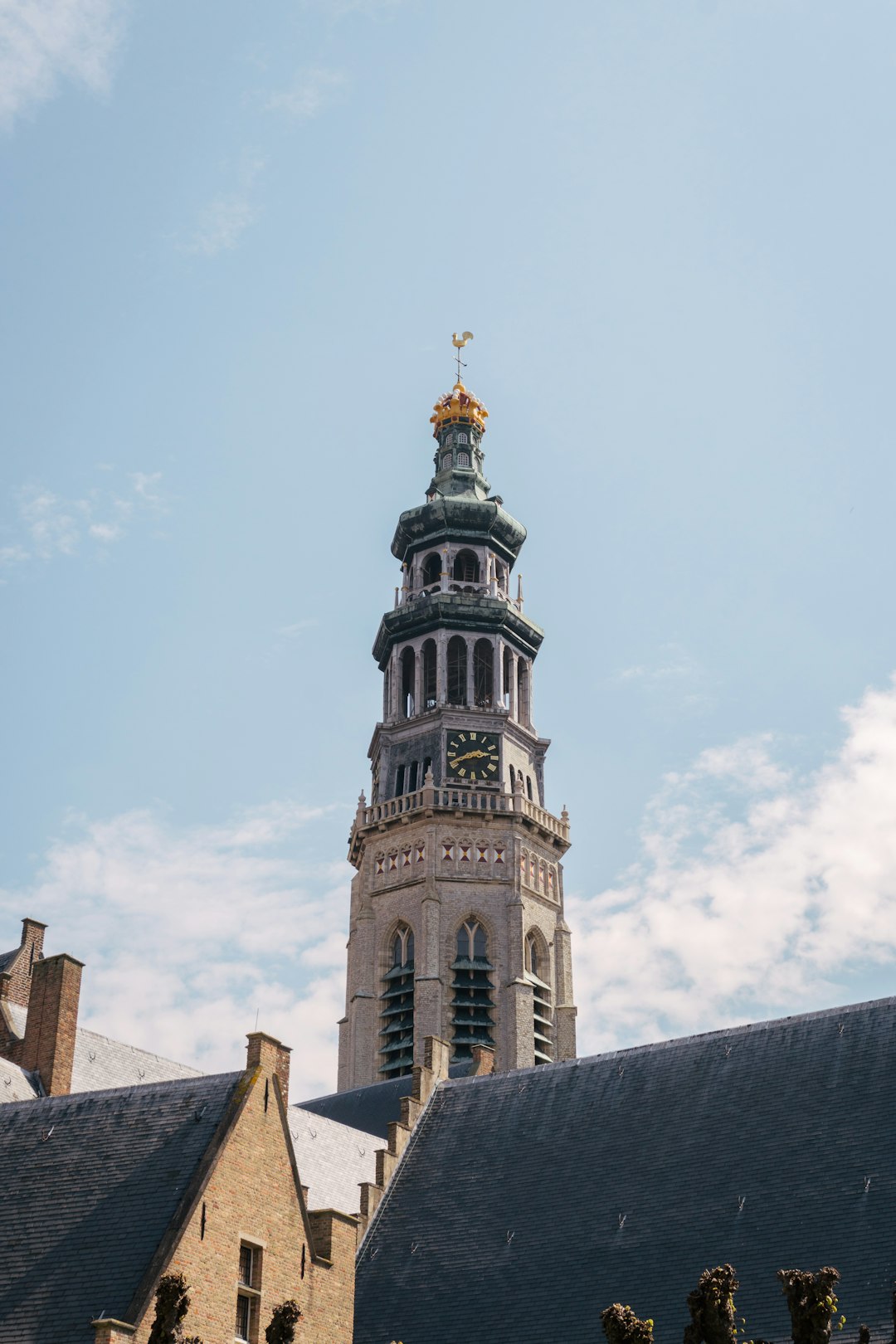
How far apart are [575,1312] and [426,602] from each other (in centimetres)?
3791

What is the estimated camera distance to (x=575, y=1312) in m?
27.5

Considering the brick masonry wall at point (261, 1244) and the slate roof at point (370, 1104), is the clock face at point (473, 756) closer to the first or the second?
the slate roof at point (370, 1104)

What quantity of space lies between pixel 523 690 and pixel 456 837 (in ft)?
24.3

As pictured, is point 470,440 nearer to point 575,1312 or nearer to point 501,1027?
point 501,1027

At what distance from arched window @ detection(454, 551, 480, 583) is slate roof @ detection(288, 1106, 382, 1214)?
3136 centimetres

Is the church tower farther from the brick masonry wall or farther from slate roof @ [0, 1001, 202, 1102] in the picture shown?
the brick masonry wall

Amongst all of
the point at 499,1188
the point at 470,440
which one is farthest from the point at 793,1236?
the point at 470,440

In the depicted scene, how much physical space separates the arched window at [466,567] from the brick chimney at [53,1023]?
32019 mm

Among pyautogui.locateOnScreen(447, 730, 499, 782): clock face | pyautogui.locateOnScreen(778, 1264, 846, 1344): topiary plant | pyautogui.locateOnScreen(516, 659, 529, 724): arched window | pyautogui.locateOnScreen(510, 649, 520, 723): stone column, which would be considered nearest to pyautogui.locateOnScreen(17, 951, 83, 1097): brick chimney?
pyautogui.locateOnScreen(778, 1264, 846, 1344): topiary plant

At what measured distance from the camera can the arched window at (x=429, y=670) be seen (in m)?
62.8

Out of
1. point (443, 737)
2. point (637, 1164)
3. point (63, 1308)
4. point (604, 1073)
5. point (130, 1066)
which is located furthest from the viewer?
point (443, 737)

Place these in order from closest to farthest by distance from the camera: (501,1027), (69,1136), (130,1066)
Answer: (69,1136) → (130,1066) → (501,1027)

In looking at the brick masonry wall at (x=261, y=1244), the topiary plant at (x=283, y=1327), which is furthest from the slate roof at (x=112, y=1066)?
the topiary plant at (x=283, y=1327)

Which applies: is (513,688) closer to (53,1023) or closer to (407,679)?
(407,679)
